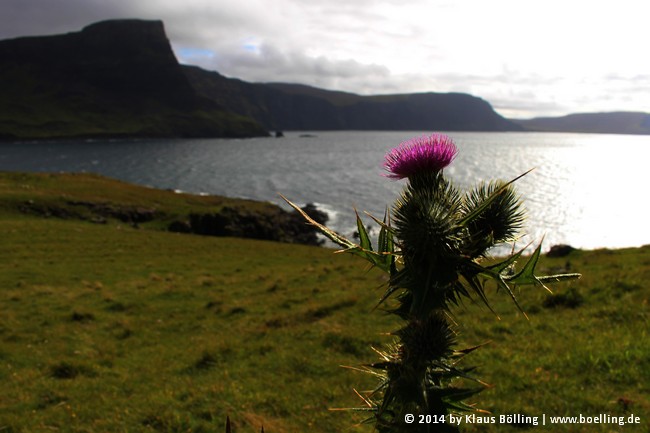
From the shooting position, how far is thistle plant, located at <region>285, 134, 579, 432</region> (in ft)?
8.29

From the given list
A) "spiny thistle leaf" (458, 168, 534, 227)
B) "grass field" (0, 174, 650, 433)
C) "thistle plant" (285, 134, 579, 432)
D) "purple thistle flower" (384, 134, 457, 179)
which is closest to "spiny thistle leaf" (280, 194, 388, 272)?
Result: "thistle plant" (285, 134, 579, 432)

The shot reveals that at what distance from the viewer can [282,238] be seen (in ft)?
205

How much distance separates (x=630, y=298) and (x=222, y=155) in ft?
596

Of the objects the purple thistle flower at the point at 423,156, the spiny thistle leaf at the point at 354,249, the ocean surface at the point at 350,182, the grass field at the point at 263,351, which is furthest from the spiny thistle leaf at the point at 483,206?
the ocean surface at the point at 350,182

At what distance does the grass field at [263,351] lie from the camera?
830cm

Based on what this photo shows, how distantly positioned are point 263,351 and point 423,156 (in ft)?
34.4

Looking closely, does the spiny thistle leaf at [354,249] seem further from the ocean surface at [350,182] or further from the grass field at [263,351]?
the ocean surface at [350,182]

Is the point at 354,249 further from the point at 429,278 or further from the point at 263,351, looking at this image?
the point at 263,351

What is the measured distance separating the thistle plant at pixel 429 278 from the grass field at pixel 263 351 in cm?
134

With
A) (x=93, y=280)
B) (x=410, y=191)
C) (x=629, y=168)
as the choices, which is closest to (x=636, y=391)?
(x=410, y=191)

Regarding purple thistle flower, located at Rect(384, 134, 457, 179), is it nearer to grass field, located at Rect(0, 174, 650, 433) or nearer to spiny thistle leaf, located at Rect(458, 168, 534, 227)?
spiny thistle leaf, located at Rect(458, 168, 534, 227)

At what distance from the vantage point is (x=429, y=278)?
2.54 m

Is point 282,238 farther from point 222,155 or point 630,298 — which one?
point 222,155

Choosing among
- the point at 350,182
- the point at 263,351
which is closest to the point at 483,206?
the point at 263,351
